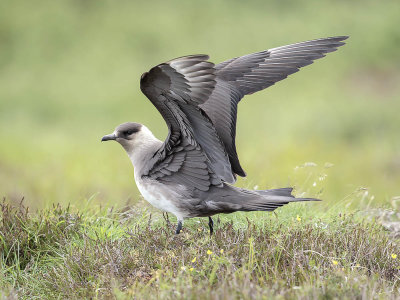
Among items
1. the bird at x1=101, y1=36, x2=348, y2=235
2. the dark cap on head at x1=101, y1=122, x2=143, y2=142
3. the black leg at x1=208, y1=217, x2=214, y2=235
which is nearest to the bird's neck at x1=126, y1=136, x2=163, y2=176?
the bird at x1=101, y1=36, x2=348, y2=235

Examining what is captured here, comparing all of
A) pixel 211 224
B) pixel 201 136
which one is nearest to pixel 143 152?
pixel 201 136

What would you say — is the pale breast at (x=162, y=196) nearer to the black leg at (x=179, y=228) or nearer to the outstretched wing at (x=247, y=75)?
the black leg at (x=179, y=228)

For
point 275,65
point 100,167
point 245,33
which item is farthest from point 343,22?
point 275,65

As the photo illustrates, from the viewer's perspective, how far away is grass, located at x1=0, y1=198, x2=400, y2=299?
3537 millimetres

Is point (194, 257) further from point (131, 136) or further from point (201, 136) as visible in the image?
point (131, 136)

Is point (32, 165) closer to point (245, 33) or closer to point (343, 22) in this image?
point (245, 33)

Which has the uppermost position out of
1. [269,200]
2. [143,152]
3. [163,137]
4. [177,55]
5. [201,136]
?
[177,55]

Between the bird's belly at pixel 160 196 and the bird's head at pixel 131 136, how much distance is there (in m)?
0.43

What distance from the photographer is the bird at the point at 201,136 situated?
4117mm

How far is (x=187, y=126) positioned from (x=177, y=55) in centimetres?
802

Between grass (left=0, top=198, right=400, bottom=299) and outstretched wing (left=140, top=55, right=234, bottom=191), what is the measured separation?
377mm

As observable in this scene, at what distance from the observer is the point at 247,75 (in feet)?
16.5

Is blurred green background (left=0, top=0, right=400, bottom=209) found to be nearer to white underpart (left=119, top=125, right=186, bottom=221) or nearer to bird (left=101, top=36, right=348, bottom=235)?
white underpart (left=119, top=125, right=186, bottom=221)

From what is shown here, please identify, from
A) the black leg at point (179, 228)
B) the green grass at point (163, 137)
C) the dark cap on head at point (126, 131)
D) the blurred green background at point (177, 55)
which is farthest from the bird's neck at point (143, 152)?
the blurred green background at point (177, 55)
